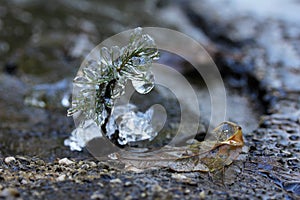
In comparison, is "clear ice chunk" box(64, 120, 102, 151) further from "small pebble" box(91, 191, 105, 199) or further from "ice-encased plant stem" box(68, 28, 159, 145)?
"small pebble" box(91, 191, 105, 199)

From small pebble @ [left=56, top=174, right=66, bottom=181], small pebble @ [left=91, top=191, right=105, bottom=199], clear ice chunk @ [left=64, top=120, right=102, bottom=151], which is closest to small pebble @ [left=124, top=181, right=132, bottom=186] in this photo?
small pebble @ [left=91, top=191, right=105, bottom=199]

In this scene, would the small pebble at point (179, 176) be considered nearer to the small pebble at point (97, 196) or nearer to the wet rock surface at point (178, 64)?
the wet rock surface at point (178, 64)

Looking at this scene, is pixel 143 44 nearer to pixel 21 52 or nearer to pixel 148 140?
pixel 148 140

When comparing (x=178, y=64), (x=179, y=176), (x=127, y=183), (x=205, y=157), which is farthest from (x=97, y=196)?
(x=178, y=64)

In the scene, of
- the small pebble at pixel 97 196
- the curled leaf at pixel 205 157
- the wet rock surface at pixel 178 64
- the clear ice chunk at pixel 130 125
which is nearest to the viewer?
the small pebble at pixel 97 196

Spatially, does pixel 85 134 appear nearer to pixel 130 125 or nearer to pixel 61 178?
pixel 130 125

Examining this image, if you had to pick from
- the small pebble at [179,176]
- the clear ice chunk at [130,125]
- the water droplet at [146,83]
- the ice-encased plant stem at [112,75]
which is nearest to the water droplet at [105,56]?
the ice-encased plant stem at [112,75]
